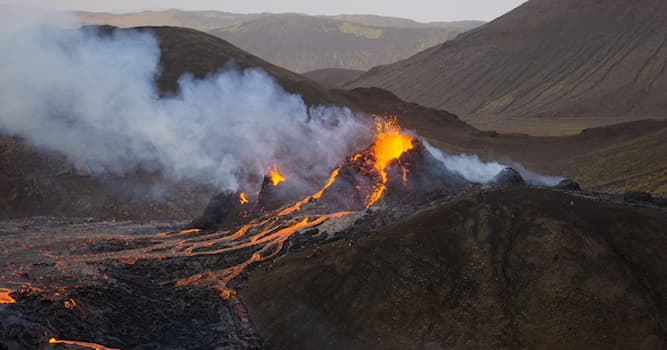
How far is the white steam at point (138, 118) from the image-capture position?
48750mm

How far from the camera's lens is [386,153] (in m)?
33.4

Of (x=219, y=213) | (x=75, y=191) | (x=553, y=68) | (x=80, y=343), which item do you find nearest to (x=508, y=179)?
(x=219, y=213)

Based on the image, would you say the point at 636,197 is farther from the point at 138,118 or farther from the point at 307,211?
the point at 138,118

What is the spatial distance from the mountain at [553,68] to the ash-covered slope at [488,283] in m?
68.8

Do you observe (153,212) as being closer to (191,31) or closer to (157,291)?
(157,291)

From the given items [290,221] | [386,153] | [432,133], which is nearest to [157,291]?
[290,221]

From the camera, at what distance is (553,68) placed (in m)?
102

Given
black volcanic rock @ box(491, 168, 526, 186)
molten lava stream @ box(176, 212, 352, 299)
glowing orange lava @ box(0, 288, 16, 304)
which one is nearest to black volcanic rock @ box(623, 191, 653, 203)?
black volcanic rock @ box(491, 168, 526, 186)

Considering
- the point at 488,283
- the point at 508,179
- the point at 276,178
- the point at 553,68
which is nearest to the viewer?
the point at 488,283

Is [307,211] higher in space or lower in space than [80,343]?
higher

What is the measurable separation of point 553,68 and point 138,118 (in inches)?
2980

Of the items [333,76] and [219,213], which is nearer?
[219,213]

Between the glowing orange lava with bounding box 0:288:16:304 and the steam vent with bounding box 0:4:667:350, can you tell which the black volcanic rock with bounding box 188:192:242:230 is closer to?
the steam vent with bounding box 0:4:667:350

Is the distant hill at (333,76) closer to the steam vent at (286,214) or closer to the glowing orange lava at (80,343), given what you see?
the steam vent at (286,214)
